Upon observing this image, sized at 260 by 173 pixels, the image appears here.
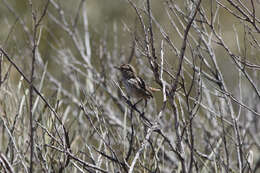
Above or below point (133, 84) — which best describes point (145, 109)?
below

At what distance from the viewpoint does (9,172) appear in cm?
227

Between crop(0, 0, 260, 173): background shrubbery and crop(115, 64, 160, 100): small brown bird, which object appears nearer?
crop(0, 0, 260, 173): background shrubbery

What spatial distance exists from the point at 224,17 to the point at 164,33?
24.7ft

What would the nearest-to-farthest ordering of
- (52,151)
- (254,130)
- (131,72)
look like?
1. (52,151)
2. (131,72)
3. (254,130)

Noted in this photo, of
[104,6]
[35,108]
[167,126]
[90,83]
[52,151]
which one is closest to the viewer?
[52,151]

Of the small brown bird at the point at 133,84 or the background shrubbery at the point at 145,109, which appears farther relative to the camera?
the small brown bird at the point at 133,84

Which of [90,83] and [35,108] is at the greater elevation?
[90,83]

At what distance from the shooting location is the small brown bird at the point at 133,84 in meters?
3.99

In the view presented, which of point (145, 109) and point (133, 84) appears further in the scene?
point (133, 84)

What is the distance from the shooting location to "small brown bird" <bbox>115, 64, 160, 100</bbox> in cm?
399

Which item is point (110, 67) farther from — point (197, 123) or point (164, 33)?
point (164, 33)

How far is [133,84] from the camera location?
13.2 feet

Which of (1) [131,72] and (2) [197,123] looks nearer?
(1) [131,72]

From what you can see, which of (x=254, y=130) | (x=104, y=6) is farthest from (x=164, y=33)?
(x=104, y=6)
